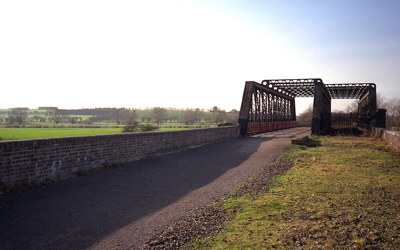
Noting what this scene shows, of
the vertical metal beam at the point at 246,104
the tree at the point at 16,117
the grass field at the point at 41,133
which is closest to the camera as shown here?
the vertical metal beam at the point at 246,104

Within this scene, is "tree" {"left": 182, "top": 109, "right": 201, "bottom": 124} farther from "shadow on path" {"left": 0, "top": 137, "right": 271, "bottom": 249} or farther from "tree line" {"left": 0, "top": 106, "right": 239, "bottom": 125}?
"shadow on path" {"left": 0, "top": 137, "right": 271, "bottom": 249}

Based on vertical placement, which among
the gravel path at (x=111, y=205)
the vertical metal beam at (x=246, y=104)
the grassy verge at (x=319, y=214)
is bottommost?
the gravel path at (x=111, y=205)

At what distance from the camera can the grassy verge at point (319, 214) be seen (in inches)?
150

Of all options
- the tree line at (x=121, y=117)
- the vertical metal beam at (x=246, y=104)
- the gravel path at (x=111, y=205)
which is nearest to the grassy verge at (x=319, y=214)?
the gravel path at (x=111, y=205)

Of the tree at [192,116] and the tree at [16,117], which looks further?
the tree at [192,116]

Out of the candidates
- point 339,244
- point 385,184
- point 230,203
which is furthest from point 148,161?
point 339,244

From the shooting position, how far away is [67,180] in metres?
8.04

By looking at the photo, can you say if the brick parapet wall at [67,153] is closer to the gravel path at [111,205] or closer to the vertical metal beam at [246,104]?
the gravel path at [111,205]

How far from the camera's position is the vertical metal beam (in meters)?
22.6

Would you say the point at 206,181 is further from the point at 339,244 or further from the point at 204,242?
the point at 339,244

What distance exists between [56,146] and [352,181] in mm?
7581

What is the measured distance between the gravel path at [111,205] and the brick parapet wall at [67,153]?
1.24 feet

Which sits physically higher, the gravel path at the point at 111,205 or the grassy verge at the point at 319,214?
the grassy verge at the point at 319,214

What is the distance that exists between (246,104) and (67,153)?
53.8ft
